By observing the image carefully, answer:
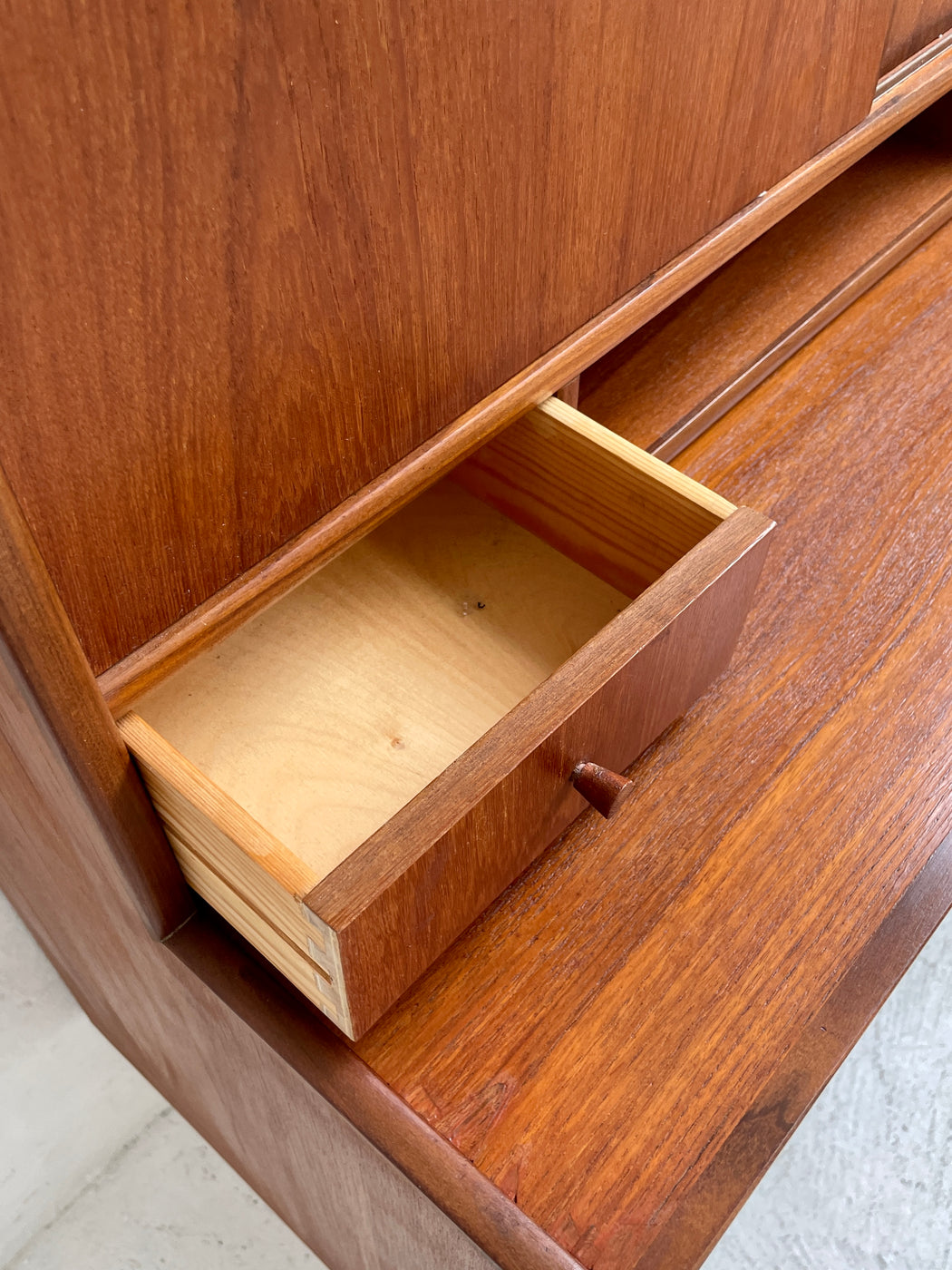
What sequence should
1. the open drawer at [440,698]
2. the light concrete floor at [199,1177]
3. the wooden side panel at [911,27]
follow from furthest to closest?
1. the light concrete floor at [199,1177]
2. the wooden side panel at [911,27]
3. the open drawer at [440,698]

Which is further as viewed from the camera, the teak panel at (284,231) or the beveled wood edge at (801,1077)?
the beveled wood edge at (801,1077)

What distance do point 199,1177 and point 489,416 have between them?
0.76m

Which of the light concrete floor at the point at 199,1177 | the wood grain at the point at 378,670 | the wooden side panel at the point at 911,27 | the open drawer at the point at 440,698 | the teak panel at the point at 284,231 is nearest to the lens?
the teak panel at the point at 284,231

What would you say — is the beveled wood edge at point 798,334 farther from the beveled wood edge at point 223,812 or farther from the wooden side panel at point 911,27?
the beveled wood edge at point 223,812

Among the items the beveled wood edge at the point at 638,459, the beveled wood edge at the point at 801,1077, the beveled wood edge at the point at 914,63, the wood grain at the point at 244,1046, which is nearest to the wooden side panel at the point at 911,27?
the beveled wood edge at the point at 914,63

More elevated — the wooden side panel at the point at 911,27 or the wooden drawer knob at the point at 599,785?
the wooden side panel at the point at 911,27

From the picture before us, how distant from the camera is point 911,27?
65 cm

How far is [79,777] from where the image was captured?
390 mm

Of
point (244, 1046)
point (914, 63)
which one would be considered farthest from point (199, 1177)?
point (914, 63)

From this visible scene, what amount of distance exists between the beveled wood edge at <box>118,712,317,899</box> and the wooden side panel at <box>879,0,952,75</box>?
1.80ft

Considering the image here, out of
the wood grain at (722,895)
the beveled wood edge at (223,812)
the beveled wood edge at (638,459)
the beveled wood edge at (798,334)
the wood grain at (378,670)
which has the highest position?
the beveled wood edge at (638,459)

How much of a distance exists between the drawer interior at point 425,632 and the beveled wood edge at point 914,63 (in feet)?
1.06

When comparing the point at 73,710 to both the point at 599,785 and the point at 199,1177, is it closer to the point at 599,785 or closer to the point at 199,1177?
the point at 599,785

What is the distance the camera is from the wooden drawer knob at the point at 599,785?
0.43 m
